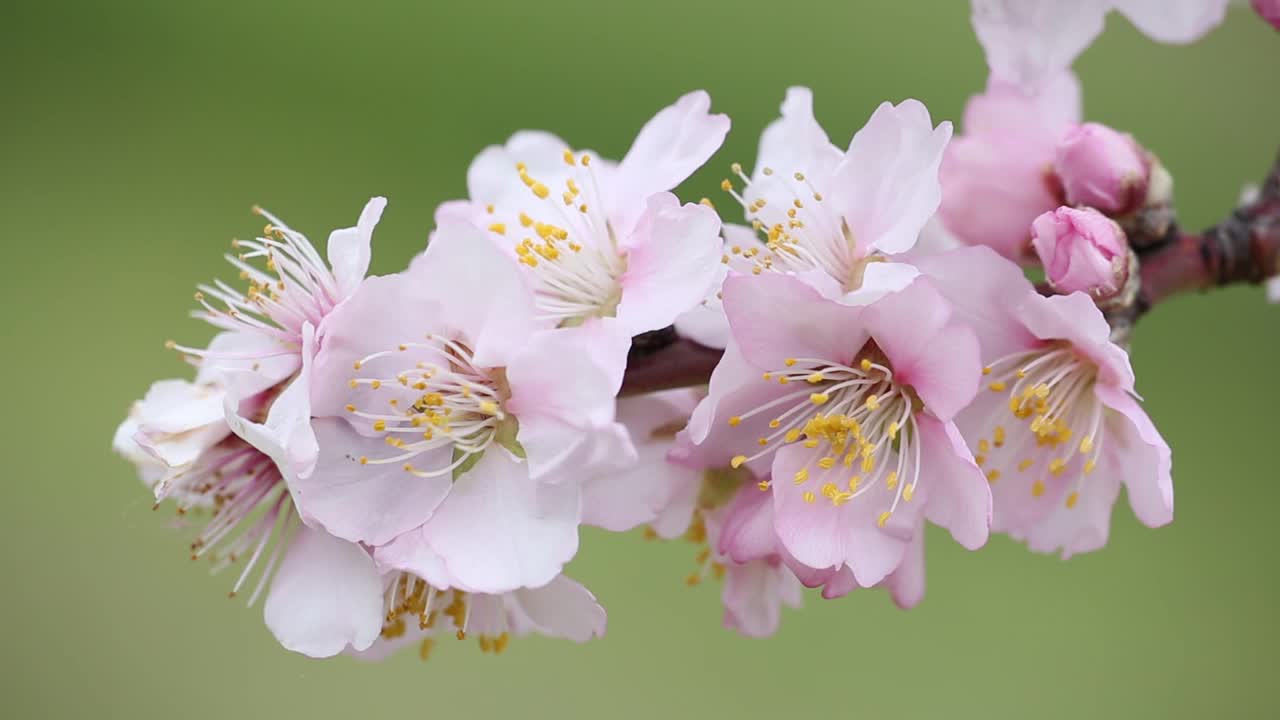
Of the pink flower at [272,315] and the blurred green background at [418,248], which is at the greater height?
the pink flower at [272,315]

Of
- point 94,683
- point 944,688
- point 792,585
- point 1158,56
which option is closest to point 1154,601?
point 944,688

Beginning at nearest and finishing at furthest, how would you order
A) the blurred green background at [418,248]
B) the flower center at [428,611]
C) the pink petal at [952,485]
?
the pink petal at [952,485]
the flower center at [428,611]
the blurred green background at [418,248]

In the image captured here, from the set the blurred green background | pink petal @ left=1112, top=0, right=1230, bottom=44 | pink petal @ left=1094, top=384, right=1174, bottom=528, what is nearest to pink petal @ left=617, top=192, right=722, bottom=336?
pink petal @ left=1094, top=384, right=1174, bottom=528

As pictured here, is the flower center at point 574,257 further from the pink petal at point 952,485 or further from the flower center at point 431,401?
the pink petal at point 952,485

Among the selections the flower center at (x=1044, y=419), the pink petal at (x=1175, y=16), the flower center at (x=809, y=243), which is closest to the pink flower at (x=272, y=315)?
the flower center at (x=809, y=243)

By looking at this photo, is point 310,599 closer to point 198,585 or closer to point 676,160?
point 676,160

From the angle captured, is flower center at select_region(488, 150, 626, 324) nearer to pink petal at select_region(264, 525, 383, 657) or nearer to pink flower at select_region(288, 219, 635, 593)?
pink flower at select_region(288, 219, 635, 593)

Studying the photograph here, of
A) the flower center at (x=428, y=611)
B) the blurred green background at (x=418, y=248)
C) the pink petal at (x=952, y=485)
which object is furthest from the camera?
the blurred green background at (x=418, y=248)
